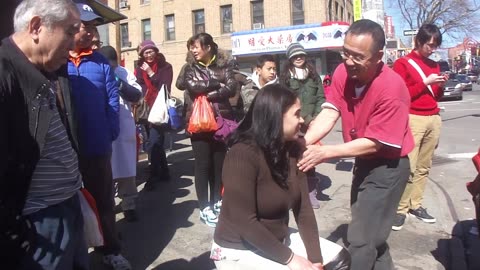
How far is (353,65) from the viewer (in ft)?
9.70

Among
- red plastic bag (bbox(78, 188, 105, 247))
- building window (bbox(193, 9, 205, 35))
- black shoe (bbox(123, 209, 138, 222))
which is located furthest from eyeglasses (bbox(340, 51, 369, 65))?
building window (bbox(193, 9, 205, 35))

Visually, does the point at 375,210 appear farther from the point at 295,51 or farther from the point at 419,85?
the point at 295,51

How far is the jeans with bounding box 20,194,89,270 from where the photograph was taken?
6.57 feet

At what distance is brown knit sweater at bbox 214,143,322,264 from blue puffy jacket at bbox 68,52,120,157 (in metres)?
1.21

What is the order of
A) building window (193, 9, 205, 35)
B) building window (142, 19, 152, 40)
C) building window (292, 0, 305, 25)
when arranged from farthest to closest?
1. building window (142, 19, 152, 40)
2. building window (193, 9, 205, 35)
3. building window (292, 0, 305, 25)

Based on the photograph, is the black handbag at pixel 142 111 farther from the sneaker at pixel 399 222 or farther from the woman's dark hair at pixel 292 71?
the sneaker at pixel 399 222

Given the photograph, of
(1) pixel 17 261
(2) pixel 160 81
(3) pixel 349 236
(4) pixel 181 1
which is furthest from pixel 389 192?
Answer: (4) pixel 181 1

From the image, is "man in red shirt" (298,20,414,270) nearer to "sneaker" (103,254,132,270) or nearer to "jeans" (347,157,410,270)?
"jeans" (347,157,410,270)

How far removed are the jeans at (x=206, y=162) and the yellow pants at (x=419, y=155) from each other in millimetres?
1893

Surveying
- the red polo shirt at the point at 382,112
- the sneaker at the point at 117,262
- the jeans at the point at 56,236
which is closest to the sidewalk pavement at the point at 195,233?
the sneaker at the point at 117,262

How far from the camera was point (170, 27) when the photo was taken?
1261 inches

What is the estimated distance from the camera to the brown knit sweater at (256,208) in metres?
2.56

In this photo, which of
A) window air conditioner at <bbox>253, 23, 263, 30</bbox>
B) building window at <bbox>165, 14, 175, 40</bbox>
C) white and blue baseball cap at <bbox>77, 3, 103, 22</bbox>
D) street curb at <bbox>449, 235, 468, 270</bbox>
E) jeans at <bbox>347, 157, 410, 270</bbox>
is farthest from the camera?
building window at <bbox>165, 14, 175, 40</bbox>

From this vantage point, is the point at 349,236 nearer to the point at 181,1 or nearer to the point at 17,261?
the point at 17,261
